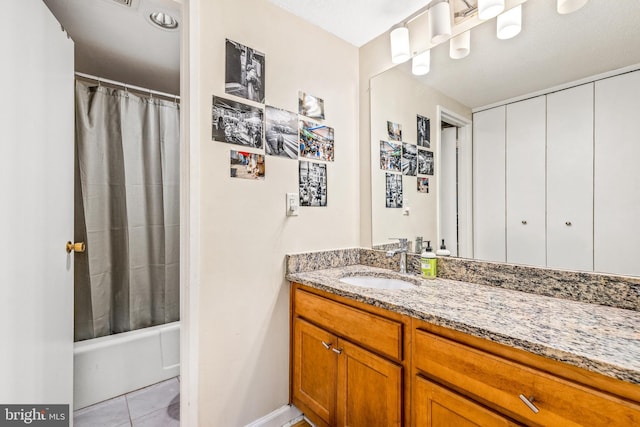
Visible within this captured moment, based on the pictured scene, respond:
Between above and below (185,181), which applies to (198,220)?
below

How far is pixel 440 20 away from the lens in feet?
4.72

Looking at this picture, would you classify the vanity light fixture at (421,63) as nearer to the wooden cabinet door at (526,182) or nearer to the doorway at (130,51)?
the wooden cabinet door at (526,182)

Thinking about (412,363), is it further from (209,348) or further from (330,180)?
(330,180)

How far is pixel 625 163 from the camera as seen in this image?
1.00 metres

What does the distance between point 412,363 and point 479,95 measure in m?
1.22

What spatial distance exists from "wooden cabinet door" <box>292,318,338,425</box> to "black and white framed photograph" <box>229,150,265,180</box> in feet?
2.56

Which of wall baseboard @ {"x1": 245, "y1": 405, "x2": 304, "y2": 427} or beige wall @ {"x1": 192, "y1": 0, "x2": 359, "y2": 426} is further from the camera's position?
wall baseboard @ {"x1": 245, "y1": 405, "x2": 304, "y2": 427}

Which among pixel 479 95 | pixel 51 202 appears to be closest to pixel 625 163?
pixel 479 95

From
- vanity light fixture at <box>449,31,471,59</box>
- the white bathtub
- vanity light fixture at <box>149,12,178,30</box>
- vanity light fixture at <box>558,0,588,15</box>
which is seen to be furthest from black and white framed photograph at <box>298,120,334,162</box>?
the white bathtub

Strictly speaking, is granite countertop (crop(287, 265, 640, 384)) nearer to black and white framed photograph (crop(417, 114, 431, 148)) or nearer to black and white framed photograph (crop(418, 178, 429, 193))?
black and white framed photograph (crop(418, 178, 429, 193))

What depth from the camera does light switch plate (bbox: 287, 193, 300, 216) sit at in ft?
5.12

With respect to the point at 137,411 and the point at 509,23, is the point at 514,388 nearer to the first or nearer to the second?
the point at 509,23

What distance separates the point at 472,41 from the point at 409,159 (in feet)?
2.09

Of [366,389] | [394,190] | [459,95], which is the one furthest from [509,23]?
[366,389]
